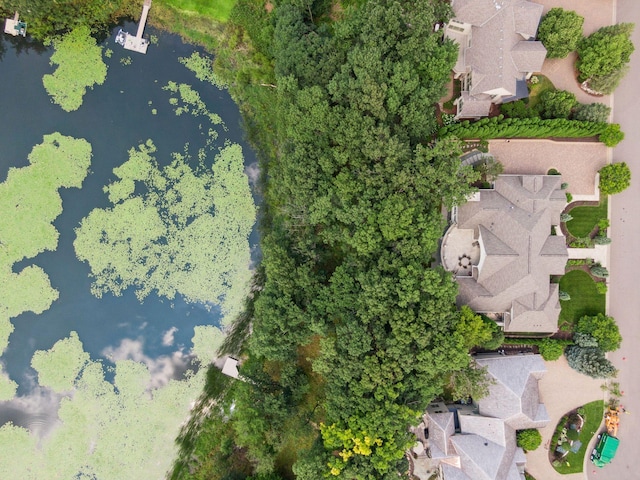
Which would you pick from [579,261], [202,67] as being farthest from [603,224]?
[202,67]

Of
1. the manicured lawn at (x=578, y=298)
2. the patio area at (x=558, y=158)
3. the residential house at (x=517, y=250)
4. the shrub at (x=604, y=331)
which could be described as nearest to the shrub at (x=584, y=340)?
the shrub at (x=604, y=331)

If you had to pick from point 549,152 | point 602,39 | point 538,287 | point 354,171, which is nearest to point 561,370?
point 538,287

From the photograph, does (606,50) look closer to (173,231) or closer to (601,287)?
(601,287)

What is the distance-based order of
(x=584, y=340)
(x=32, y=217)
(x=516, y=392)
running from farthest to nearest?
(x=32, y=217) < (x=584, y=340) < (x=516, y=392)

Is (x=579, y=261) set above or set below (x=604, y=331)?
above

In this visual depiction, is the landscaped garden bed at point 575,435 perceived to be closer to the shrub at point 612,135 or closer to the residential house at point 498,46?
the shrub at point 612,135

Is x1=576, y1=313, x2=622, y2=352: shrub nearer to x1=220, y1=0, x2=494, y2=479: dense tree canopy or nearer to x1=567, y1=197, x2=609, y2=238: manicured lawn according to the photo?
x1=567, y1=197, x2=609, y2=238: manicured lawn

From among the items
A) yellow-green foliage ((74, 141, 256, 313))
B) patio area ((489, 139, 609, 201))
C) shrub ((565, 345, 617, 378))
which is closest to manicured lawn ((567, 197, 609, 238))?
patio area ((489, 139, 609, 201))
